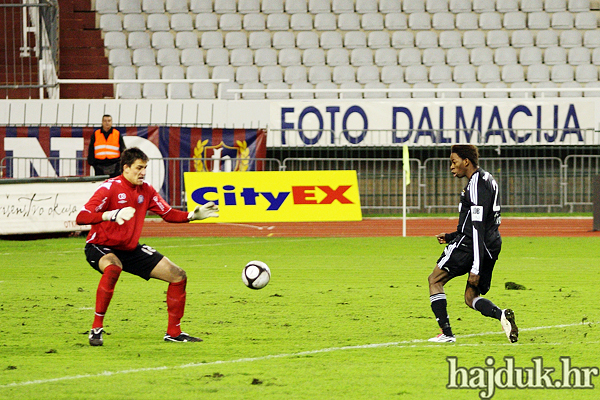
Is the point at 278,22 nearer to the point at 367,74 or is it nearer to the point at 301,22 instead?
the point at 301,22

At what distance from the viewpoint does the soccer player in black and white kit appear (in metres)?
6.84

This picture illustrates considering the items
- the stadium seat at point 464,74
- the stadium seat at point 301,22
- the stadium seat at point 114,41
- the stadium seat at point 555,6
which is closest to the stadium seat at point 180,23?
the stadium seat at point 114,41

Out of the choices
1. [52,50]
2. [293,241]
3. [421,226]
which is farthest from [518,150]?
[52,50]

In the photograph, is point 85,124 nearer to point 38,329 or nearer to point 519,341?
point 38,329

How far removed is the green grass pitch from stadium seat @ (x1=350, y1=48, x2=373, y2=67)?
12.3m

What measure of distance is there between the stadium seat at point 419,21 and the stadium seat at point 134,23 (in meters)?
8.00

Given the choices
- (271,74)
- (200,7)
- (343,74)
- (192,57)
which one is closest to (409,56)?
(343,74)

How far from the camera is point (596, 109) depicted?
21.9 meters

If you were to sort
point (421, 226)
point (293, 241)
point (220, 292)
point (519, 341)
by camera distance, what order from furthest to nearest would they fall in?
point (421, 226), point (293, 241), point (220, 292), point (519, 341)

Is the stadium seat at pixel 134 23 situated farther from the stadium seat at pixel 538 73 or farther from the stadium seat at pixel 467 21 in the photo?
the stadium seat at pixel 538 73

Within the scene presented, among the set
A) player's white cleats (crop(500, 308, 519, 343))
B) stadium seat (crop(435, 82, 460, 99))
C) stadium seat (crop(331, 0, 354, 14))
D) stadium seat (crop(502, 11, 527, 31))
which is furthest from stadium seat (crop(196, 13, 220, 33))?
player's white cleats (crop(500, 308, 519, 343))

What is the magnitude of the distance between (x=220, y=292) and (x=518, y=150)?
46.1 ft

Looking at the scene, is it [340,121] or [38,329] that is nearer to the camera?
[38,329]

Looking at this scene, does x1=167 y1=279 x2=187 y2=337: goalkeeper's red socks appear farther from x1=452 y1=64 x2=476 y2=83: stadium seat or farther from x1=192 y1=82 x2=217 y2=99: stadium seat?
x1=452 y1=64 x2=476 y2=83: stadium seat
